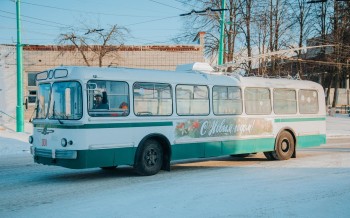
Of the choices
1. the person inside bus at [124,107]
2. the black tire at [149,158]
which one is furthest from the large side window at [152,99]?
the black tire at [149,158]

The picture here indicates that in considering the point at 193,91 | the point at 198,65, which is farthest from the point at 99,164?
the point at 198,65

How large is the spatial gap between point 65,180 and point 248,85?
6.67 metres

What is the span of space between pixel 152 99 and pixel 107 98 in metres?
1.46

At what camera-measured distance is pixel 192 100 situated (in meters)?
13.4

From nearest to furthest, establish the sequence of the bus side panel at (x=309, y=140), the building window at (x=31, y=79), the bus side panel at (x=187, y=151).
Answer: the bus side panel at (x=187, y=151) → the bus side panel at (x=309, y=140) → the building window at (x=31, y=79)

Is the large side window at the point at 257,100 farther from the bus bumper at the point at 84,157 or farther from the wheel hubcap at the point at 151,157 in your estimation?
the bus bumper at the point at 84,157

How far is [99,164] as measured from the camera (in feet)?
36.0

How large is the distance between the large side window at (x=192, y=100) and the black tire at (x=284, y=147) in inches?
134

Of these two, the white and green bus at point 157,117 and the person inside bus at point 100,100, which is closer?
the white and green bus at point 157,117

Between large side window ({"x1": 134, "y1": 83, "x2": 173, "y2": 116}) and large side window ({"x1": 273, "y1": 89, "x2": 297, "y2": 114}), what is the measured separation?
4.73 meters

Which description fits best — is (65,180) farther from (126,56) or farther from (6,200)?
(126,56)

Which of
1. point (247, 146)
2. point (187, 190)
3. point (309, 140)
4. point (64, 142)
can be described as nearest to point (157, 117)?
point (64, 142)

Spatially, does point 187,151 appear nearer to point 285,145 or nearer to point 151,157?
point 151,157

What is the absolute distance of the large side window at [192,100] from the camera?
1299cm
